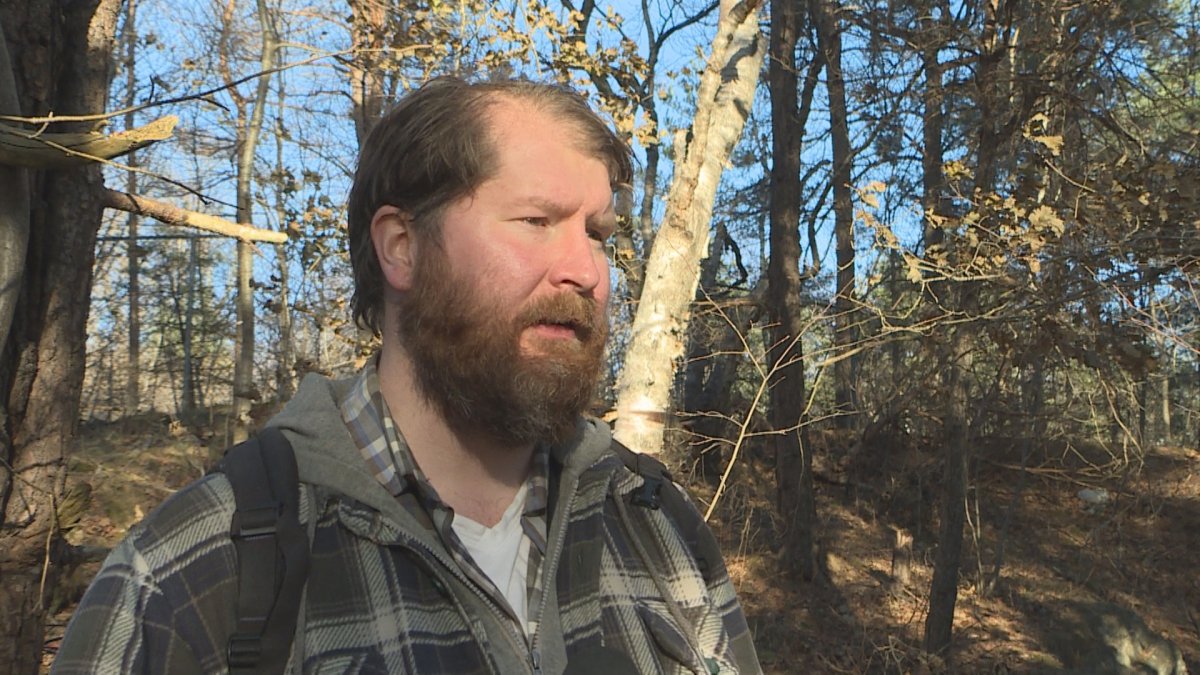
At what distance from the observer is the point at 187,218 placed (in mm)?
3572

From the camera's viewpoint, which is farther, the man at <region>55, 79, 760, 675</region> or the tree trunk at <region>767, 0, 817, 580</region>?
the tree trunk at <region>767, 0, 817, 580</region>

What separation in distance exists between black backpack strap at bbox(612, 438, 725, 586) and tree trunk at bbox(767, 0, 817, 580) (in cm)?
967

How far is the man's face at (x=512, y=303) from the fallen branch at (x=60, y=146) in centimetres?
157

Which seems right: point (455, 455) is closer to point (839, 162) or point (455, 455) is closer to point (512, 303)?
point (512, 303)

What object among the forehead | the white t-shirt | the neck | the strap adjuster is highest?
the forehead

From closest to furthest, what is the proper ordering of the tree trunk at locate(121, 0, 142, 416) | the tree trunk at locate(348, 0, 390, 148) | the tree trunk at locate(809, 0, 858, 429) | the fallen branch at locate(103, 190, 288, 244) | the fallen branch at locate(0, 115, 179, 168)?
the fallen branch at locate(0, 115, 179, 168), the fallen branch at locate(103, 190, 288, 244), the tree trunk at locate(348, 0, 390, 148), the tree trunk at locate(809, 0, 858, 429), the tree trunk at locate(121, 0, 142, 416)

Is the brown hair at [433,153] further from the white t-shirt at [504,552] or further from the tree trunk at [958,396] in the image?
the tree trunk at [958,396]

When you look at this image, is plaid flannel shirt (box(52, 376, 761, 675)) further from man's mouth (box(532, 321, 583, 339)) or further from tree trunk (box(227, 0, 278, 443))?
tree trunk (box(227, 0, 278, 443))

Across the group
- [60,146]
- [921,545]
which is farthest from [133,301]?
[60,146]

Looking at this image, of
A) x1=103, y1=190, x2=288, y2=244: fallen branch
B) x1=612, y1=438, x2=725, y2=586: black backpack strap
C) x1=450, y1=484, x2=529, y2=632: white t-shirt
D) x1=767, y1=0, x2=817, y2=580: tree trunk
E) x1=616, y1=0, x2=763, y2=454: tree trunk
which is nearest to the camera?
x1=450, y1=484, x2=529, y2=632: white t-shirt

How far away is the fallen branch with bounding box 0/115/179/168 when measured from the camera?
288 cm

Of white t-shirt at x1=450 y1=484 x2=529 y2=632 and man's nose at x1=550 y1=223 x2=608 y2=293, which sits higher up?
man's nose at x1=550 y1=223 x2=608 y2=293

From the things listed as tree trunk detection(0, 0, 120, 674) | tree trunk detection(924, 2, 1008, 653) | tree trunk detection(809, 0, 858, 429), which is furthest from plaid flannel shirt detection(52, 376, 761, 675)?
tree trunk detection(809, 0, 858, 429)

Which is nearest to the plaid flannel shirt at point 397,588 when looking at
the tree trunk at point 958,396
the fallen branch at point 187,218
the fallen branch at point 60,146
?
the fallen branch at point 60,146
